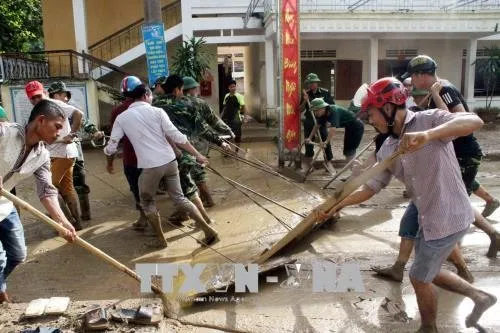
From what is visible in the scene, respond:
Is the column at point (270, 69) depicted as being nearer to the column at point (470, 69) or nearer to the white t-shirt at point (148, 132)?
the column at point (470, 69)

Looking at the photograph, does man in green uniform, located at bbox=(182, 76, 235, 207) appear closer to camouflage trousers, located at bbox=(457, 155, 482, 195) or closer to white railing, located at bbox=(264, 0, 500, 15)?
camouflage trousers, located at bbox=(457, 155, 482, 195)

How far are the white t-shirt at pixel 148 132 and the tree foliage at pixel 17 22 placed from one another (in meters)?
15.7

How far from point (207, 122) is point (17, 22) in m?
15.5

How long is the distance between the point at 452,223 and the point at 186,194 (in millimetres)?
3181

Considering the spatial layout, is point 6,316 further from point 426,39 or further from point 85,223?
point 426,39

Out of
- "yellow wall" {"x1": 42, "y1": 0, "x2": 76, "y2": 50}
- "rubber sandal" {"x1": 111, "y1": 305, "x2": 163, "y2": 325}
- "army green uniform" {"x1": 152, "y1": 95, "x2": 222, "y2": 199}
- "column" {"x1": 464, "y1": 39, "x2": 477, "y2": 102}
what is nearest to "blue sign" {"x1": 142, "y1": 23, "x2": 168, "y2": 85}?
"army green uniform" {"x1": 152, "y1": 95, "x2": 222, "y2": 199}

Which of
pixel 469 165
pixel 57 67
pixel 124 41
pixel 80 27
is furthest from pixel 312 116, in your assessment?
pixel 57 67

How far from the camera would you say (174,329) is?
3.05m

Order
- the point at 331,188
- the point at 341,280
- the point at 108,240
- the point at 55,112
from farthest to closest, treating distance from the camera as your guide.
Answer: the point at 331,188, the point at 108,240, the point at 341,280, the point at 55,112

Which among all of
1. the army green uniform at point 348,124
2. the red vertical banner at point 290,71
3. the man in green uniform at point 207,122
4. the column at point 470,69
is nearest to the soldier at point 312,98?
the red vertical banner at point 290,71

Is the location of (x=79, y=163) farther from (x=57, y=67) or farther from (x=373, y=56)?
(x=373, y=56)

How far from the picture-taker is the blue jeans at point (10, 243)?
3.13 m

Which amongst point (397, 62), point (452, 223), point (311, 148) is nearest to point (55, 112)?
point (452, 223)

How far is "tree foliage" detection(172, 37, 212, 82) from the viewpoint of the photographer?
1146 centimetres
